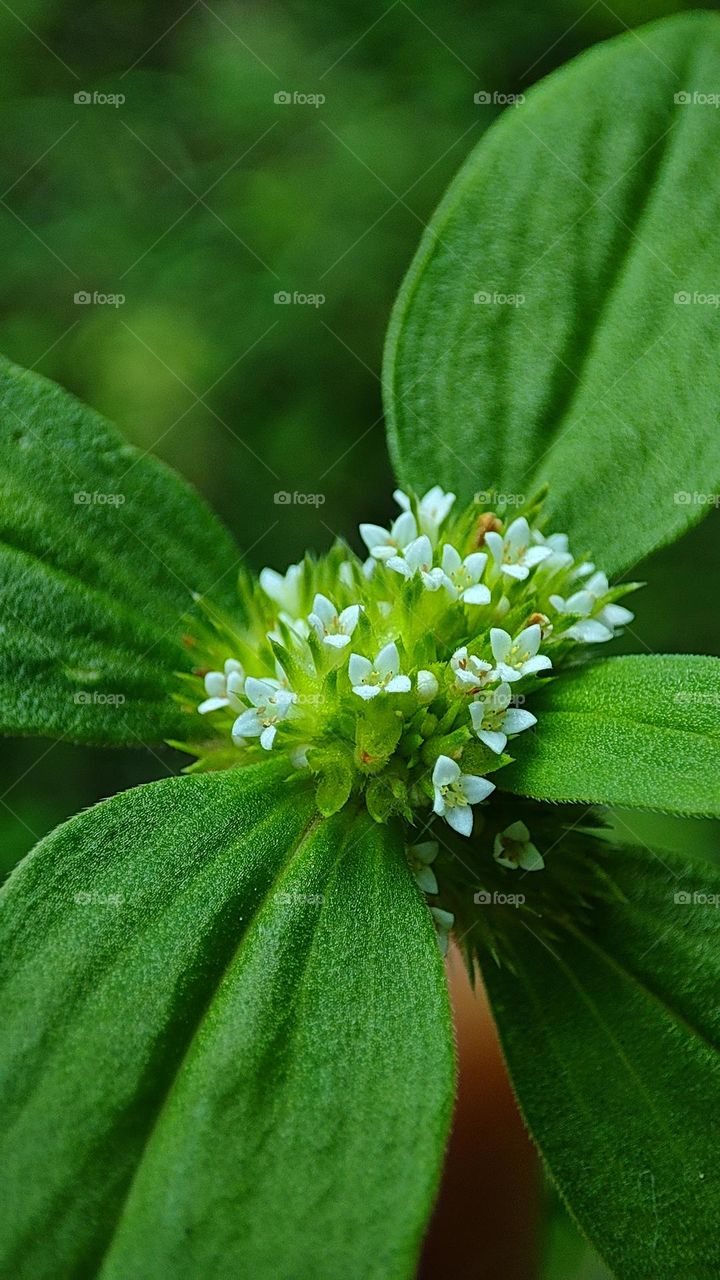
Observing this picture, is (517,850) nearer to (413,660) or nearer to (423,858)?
(423,858)

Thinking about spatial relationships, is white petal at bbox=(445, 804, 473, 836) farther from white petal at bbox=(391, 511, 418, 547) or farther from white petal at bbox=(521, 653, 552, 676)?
white petal at bbox=(391, 511, 418, 547)

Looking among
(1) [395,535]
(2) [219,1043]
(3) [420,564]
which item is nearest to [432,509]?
(1) [395,535]

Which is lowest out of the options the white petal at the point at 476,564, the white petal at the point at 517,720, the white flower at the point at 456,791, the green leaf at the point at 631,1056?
the green leaf at the point at 631,1056

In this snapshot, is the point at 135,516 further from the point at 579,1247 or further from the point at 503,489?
the point at 579,1247

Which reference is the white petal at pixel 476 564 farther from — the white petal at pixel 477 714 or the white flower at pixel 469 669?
the white petal at pixel 477 714

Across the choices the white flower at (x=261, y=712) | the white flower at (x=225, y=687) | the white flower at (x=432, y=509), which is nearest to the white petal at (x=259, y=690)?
the white flower at (x=261, y=712)

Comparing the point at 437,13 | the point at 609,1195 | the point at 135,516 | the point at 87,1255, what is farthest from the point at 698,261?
the point at 437,13
